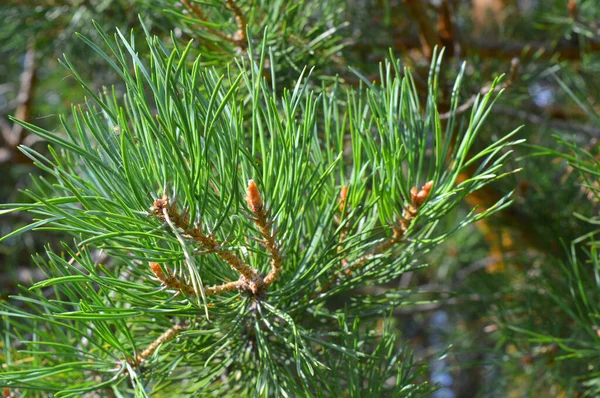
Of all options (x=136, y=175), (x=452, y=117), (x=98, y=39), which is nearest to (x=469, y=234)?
(x=98, y=39)

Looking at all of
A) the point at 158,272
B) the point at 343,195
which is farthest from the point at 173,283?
the point at 343,195

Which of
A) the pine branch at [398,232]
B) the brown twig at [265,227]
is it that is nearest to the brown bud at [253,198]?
the brown twig at [265,227]

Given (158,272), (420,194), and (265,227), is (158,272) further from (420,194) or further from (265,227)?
(420,194)

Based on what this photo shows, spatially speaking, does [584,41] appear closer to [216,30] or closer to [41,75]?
[216,30]

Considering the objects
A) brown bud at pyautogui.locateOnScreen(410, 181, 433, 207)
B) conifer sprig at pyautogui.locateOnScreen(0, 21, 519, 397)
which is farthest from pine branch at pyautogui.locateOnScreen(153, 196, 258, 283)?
brown bud at pyautogui.locateOnScreen(410, 181, 433, 207)

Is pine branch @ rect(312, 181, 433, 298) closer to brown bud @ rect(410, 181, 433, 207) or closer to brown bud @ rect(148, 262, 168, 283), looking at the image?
brown bud @ rect(410, 181, 433, 207)

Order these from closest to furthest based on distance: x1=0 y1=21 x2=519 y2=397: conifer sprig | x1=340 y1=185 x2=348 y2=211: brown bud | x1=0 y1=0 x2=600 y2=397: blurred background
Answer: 1. x1=0 y1=21 x2=519 y2=397: conifer sprig
2. x1=340 y1=185 x2=348 y2=211: brown bud
3. x1=0 y1=0 x2=600 y2=397: blurred background
